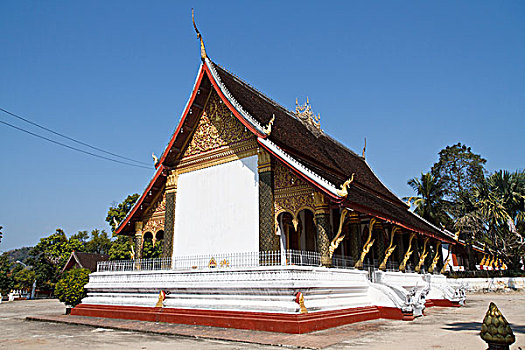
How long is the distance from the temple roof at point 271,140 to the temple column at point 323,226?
0.50m

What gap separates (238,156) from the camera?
468 inches

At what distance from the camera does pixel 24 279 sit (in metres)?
29.9

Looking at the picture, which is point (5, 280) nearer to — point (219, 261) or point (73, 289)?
point (73, 289)

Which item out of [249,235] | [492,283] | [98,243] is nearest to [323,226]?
[249,235]

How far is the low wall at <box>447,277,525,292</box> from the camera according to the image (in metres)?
22.8

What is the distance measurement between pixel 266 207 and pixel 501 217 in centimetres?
2056

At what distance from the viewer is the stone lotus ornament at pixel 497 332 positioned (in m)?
3.16

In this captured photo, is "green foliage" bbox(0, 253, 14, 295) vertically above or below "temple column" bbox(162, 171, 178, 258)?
below

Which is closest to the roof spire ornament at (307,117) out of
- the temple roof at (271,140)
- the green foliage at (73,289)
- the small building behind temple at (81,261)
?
the temple roof at (271,140)

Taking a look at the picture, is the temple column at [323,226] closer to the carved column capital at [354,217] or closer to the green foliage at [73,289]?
the carved column capital at [354,217]

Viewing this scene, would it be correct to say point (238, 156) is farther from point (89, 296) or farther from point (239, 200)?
point (89, 296)

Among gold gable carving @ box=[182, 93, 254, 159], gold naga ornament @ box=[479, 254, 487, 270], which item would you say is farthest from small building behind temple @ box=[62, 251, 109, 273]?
gold naga ornament @ box=[479, 254, 487, 270]

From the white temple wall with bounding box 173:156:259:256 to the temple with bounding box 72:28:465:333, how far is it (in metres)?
0.03

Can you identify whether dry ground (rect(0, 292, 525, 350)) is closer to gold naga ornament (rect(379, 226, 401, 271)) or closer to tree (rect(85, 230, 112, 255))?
gold naga ornament (rect(379, 226, 401, 271))
